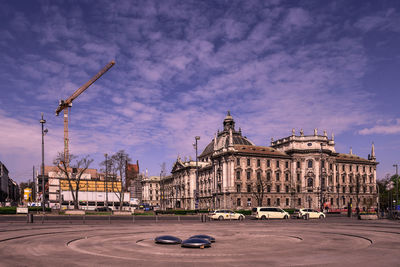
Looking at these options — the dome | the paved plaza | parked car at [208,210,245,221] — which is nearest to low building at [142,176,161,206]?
the dome

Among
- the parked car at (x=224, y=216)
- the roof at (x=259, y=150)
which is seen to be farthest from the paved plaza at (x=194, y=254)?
the roof at (x=259, y=150)

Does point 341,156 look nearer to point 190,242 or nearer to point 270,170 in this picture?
point 270,170

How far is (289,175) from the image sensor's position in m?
106

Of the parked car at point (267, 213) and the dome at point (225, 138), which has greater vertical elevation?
the dome at point (225, 138)

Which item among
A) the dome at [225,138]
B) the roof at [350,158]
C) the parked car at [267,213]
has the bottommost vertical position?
the parked car at [267,213]

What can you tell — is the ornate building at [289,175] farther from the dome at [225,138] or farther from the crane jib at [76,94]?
the crane jib at [76,94]

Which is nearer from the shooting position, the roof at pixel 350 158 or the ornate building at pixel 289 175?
the ornate building at pixel 289 175

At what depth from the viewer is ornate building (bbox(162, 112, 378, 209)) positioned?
99.6 metres

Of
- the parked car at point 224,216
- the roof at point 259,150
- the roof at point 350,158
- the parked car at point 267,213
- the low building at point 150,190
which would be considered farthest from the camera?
the low building at point 150,190

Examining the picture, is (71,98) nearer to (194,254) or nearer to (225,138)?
(225,138)

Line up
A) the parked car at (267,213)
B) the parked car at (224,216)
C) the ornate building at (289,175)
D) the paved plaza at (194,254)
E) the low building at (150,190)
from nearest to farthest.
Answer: the paved plaza at (194,254)
the parked car at (224,216)
the parked car at (267,213)
the ornate building at (289,175)
the low building at (150,190)

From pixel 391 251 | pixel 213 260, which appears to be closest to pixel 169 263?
pixel 213 260

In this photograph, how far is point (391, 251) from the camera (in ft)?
53.0

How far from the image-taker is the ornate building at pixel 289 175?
99.6 m
